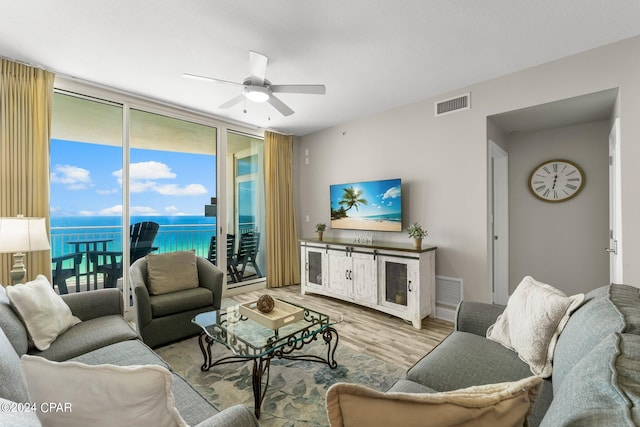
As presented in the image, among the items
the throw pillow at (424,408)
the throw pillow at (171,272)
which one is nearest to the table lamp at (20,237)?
the throw pillow at (171,272)

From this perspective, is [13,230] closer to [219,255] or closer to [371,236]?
[219,255]

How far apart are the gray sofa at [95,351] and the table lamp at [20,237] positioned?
44cm

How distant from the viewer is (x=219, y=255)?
411 cm

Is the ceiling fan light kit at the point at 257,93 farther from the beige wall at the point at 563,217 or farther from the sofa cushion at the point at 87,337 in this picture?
the beige wall at the point at 563,217

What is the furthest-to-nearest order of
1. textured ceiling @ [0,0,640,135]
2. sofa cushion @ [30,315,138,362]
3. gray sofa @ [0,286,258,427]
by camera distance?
textured ceiling @ [0,0,640,135], sofa cushion @ [30,315,138,362], gray sofa @ [0,286,258,427]

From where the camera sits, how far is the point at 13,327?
152 centimetres

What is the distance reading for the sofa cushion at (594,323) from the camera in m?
0.97

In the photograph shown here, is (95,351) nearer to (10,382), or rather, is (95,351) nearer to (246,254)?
(10,382)

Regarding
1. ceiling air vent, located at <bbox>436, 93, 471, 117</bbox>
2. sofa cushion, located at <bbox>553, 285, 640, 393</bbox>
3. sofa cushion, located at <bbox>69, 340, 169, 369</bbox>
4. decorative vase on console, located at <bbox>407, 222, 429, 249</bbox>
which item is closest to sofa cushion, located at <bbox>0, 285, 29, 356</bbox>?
sofa cushion, located at <bbox>69, 340, 169, 369</bbox>

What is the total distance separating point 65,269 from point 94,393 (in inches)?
A: 133

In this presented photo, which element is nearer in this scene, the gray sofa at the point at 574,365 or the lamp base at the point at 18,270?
the gray sofa at the point at 574,365

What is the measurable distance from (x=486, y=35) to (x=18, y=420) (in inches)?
123

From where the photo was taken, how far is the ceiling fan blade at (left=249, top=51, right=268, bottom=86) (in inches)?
87.5

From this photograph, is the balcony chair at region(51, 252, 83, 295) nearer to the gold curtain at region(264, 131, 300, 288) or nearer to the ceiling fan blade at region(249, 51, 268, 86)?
the gold curtain at region(264, 131, 300, 288)
